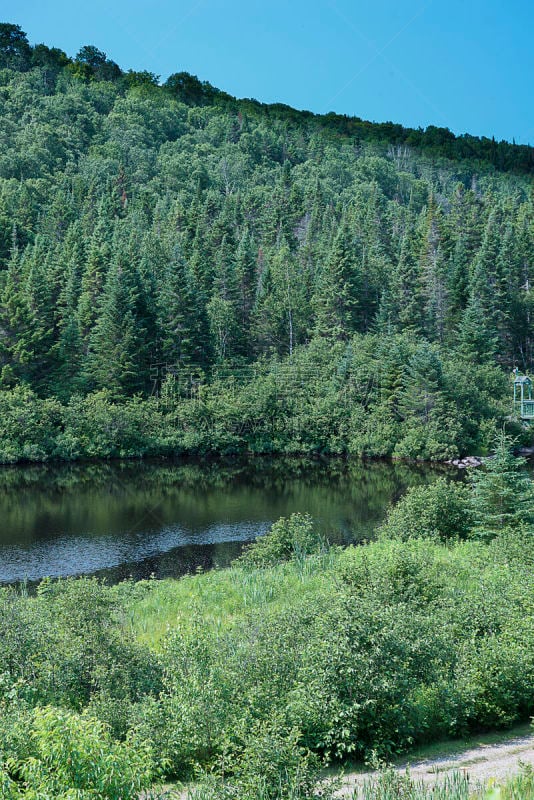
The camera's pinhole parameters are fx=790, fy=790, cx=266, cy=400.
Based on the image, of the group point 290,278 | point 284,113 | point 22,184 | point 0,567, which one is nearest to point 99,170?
point 22,184

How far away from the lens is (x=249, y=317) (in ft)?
244

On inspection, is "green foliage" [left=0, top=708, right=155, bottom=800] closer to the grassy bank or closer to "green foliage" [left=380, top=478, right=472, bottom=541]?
the grassy bank

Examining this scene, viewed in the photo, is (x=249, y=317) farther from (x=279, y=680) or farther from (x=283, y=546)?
(x=279, y=680)

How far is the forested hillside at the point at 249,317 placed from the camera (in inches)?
2324

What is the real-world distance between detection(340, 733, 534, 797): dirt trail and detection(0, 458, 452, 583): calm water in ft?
63.0

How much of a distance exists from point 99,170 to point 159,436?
2636 inches

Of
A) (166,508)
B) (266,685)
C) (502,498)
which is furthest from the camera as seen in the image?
(166,508)

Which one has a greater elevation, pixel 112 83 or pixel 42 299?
pixel 112 83

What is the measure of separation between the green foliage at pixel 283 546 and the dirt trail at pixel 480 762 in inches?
584

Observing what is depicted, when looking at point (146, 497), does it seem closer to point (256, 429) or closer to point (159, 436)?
point (159, 436)

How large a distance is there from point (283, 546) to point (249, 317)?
46.7m

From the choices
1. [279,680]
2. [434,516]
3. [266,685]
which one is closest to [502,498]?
[434,516]

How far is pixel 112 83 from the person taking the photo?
6176 inches

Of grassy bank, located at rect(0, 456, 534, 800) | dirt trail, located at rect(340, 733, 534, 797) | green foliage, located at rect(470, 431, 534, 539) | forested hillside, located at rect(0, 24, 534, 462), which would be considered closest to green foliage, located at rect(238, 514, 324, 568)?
green foliage, located at rect(470, 431, 534, 539)
